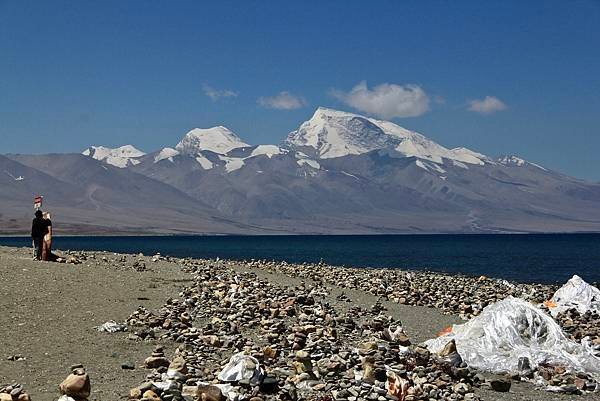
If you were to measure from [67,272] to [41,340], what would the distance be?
8802 millimetres

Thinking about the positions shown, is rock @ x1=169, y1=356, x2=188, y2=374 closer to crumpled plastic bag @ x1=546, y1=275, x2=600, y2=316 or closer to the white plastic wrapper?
the white plastic wrapper

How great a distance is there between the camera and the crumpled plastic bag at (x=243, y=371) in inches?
462

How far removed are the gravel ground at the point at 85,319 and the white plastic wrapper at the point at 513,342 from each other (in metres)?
1.29

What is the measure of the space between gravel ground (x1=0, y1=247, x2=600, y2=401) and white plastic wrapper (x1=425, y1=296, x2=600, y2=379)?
50.8 inches

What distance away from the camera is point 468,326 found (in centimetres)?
1669

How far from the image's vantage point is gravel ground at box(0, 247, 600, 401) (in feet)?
42.3

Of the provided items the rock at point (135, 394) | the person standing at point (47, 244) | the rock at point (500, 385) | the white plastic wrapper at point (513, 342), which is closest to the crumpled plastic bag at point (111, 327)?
the rock at point (135, 394)

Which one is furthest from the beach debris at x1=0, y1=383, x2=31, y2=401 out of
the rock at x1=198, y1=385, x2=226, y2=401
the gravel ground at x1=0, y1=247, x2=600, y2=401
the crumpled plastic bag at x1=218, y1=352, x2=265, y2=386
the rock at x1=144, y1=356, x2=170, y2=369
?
the rock at x1=144, y1=356, x2=170, y2=369

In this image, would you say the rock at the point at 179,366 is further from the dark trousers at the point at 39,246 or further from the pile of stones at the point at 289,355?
the dark trousers at the point at 39,246

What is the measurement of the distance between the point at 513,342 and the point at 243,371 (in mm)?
6892

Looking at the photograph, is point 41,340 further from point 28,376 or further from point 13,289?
point 13,289

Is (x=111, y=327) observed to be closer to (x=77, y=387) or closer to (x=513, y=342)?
(x=77, y=387)

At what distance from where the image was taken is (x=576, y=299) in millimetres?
24922

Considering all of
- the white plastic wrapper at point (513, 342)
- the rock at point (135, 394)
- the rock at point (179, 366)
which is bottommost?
the rock at point (135, 394)
